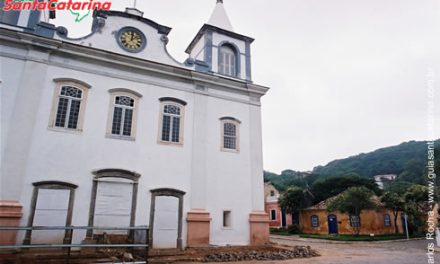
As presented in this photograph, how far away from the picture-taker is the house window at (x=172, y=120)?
43.2 feet

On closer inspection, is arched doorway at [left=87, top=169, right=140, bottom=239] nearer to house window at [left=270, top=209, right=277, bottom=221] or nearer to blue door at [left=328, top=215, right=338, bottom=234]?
blue door at [left=328, top=215, right=338, bottom=234]

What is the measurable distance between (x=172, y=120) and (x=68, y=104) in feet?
13.6

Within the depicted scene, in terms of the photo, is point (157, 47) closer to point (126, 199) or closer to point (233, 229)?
point (126, 199)

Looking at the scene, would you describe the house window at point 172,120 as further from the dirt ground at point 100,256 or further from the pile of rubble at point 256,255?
the pile of rubble at point 256,255

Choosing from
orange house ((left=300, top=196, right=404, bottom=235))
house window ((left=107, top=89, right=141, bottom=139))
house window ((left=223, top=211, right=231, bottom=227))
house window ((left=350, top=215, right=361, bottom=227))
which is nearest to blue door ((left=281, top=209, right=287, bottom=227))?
orange house ((left=300, top=196, right=404, bottom=235))

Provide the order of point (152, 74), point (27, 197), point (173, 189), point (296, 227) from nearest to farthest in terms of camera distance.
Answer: point (27, 197), point (173, 189), point (152, 74), point (296, 227)

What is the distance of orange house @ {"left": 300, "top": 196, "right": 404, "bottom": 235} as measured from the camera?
26.6m

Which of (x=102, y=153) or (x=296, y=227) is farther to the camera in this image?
(x=296, y=227)

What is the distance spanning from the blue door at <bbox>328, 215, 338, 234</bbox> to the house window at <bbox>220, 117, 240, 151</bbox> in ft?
60.4

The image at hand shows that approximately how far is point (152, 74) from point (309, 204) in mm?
27168

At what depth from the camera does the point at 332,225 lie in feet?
92.7

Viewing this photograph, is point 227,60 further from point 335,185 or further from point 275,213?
point 335,185

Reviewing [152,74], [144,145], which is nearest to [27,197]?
[144,145]

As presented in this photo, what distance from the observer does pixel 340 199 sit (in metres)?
24.5
